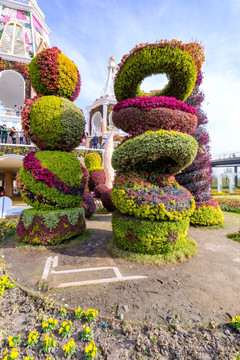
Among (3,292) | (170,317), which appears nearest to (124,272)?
(170,317)

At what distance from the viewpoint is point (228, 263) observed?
181 inches

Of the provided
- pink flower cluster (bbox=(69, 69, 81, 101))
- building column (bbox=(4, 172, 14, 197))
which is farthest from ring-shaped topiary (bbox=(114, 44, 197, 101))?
building column (bbox=(4, 172, 14, 197))

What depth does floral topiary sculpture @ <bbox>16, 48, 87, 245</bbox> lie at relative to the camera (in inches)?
217

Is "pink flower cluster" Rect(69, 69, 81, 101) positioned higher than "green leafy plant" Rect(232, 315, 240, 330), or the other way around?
"pink flower cluster" Rect(69, 69, 81, 101)

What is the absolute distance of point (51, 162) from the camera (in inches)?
226

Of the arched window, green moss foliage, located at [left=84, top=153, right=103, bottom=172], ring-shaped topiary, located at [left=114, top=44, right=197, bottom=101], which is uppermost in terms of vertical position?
the arched window

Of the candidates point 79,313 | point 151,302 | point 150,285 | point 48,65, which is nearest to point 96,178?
point 48,65

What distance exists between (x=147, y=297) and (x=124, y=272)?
2.94 feet

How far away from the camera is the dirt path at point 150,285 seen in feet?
9.43

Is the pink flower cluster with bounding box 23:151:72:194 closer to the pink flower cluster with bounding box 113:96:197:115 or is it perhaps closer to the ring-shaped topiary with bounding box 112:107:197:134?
the ring-shaped topiary with bounding box 112:107:197:134

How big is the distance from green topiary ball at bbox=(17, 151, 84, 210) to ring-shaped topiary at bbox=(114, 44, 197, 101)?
2.97 m

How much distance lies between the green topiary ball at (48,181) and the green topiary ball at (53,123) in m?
0.41

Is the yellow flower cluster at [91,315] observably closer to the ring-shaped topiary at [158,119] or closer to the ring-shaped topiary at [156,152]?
the ring-shaped topiary at [156,152]

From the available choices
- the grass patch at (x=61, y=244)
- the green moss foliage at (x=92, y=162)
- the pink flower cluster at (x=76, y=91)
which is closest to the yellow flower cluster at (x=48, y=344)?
the grass patch at (x=61, y=244)
